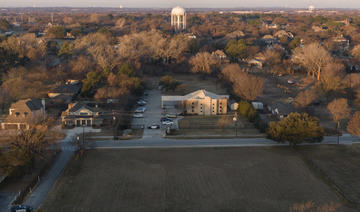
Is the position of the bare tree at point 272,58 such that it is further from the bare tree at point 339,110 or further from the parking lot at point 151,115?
the bare tree at point 339,110

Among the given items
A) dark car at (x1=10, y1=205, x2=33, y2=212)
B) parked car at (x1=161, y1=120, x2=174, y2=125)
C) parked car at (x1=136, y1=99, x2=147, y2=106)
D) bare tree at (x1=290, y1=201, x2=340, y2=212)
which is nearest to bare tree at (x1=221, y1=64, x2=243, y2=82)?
parked car at (x1=136, y1=99, x2=147, y2=106)

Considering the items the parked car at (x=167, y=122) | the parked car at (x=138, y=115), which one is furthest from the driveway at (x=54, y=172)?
the parked car at (x=167, y=122)

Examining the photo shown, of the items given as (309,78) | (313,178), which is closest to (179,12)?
(309,78)

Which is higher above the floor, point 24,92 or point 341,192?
point 24,92

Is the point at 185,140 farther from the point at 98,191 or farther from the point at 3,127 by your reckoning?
the point at 3,127

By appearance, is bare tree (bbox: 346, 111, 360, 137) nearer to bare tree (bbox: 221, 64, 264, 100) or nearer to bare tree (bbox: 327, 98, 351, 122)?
bare tree (bbox: 327, 98, 351, 122)
